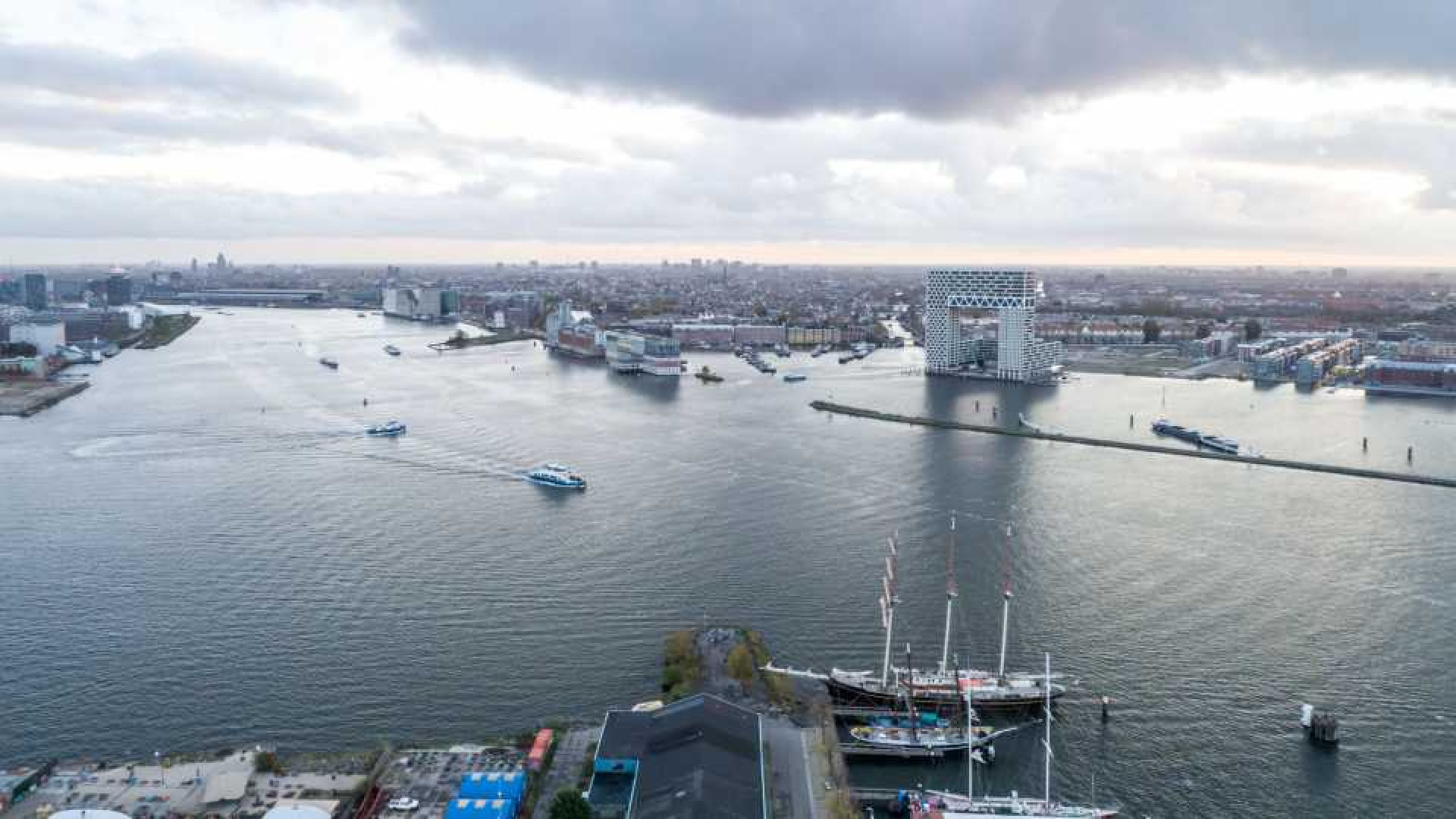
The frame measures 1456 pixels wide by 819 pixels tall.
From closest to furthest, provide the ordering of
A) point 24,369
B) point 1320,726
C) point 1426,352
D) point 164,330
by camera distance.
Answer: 1. point 1320,726
2. point 24,369
3. point 1426,352
4. point 164,330

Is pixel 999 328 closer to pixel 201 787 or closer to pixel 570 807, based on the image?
pixel 570 807

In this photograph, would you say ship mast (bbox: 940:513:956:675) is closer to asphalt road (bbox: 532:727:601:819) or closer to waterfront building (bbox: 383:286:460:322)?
asphalt road (bbox: 532:727:601:819)

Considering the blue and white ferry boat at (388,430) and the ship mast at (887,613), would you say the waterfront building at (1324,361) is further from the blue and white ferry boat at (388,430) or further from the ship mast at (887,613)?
the blue and white ferry boat at (388,430)

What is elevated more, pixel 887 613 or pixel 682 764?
pixel 887 613

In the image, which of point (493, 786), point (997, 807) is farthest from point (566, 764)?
point (997, 807)

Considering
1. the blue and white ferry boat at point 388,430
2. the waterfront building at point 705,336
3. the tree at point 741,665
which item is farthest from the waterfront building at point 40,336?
the tree at point 741,665

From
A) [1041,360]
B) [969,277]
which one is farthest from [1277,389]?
[969,277]
